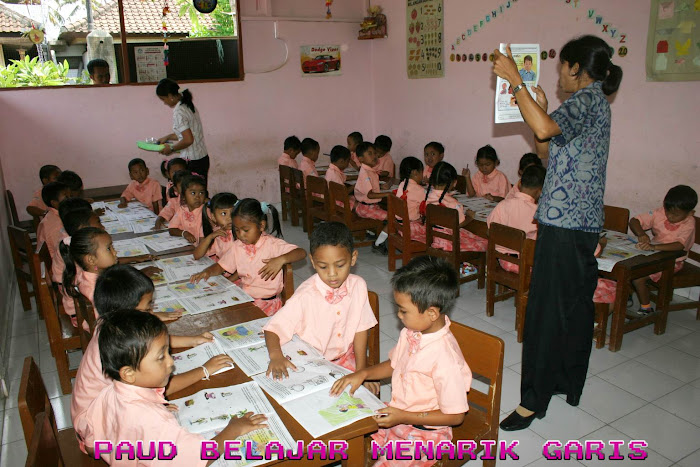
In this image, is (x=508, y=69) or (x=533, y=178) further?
(x=533, y=178)

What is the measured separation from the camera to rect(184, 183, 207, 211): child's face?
3.77m

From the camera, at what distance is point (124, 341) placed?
1373 mm

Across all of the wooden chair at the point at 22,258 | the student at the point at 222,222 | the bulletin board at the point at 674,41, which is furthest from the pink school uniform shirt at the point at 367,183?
the wooden chair at the point at 22,258

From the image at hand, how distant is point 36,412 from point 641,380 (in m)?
2.96

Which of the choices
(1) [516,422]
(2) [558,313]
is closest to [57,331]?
(1) [516,422]

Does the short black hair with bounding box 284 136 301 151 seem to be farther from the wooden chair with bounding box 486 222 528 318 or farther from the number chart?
the wooden chair with bounding box 486 222 528 318

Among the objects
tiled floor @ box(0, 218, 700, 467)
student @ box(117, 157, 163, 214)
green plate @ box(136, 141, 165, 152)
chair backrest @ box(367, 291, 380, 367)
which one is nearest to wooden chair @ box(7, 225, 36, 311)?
tiled floor @ box(0, 218, 700, 467)

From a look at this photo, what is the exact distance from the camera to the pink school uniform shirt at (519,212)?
11.9ft

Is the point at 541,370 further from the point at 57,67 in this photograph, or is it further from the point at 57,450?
the point at 57,67

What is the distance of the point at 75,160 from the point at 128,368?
550 cm

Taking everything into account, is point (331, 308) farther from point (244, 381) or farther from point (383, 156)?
point (383, 156)

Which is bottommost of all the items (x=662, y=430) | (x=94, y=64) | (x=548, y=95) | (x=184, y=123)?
(x=662, y=430)

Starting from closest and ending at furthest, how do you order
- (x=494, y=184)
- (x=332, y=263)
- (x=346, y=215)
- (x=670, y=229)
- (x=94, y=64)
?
1. (x=332, y=263)
2. (x=670, y=229)
3. (x=346, y=215)
4. (x=494, y=184)
5. (x=94, y=64)

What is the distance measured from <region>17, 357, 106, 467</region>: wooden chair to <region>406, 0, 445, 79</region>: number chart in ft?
18.4
